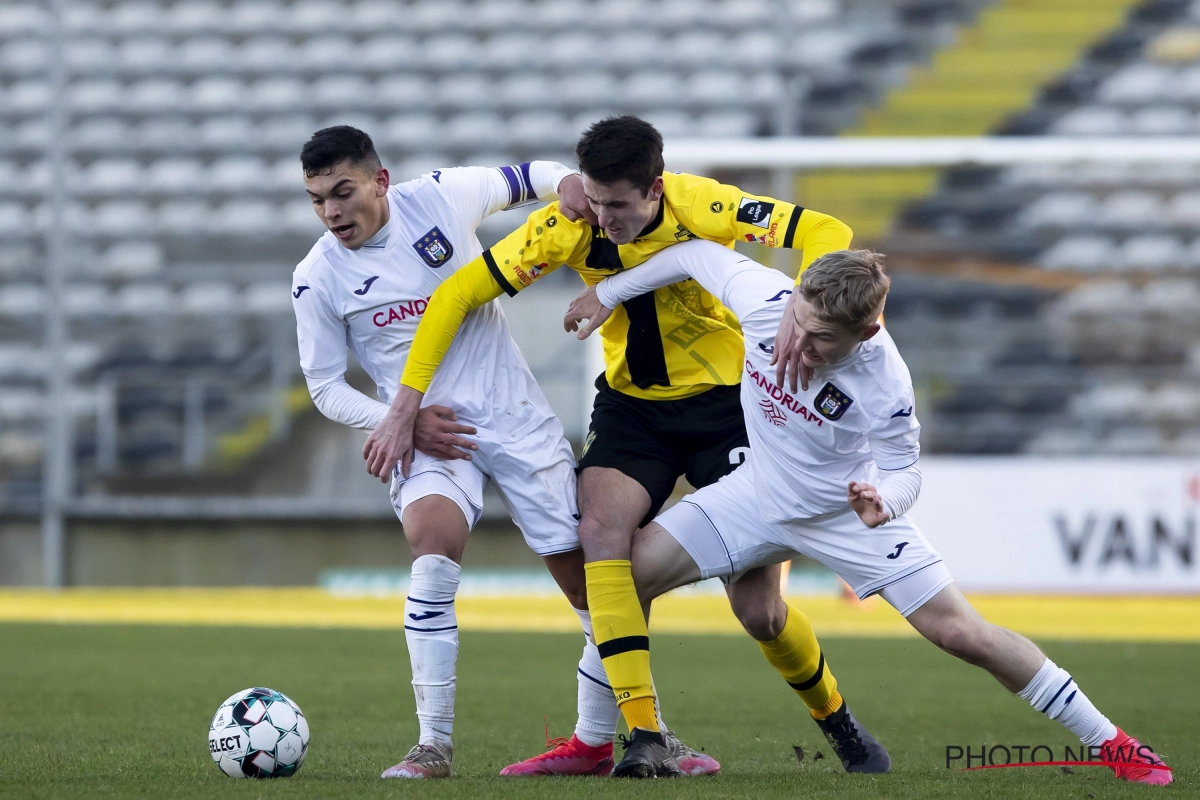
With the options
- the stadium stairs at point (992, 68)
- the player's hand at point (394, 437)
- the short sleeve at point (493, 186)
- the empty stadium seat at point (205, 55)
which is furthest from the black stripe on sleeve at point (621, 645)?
the empty stadium seat at point (205, 55)

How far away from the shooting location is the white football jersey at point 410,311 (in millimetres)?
4395

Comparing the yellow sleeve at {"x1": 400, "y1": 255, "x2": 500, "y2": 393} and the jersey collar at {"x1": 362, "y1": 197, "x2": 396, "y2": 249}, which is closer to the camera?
the yellow sleeve at {"x1": 400, "y1": 255, "x2": 500, "y2": 393}

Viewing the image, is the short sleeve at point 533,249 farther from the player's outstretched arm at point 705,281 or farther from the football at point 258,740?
the football at point 258,740

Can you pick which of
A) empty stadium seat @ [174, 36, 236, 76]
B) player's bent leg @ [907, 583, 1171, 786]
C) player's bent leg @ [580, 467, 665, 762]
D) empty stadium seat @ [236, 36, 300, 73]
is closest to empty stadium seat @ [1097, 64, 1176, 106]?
empty stadium seat @ [236, 36, 300, 73]

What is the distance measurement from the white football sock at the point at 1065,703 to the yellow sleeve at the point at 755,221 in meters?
1.32

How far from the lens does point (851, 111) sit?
49.4ft

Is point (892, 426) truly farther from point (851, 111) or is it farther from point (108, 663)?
point (851, 111)

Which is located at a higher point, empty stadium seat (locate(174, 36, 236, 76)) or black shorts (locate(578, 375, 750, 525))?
empty stadium seat (locate(174, 36, 236, 76))

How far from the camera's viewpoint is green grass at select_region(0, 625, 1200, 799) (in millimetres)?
3682

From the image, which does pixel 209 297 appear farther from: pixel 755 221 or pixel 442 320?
pixel 755 221

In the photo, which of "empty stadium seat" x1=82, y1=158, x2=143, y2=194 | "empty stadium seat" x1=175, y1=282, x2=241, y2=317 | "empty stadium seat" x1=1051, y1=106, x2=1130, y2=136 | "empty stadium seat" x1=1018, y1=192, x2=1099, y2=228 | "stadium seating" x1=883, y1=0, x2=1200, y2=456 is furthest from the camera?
"empty stadium seat" x1=82, y1=158, x2=143, y2=194

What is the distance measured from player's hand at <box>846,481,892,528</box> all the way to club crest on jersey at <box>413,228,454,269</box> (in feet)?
5.07

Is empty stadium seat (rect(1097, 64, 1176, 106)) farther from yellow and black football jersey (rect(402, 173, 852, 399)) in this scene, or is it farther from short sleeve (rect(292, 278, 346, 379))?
short sleeve (rect(292, 278, 346, 379))

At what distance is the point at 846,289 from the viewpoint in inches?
144
